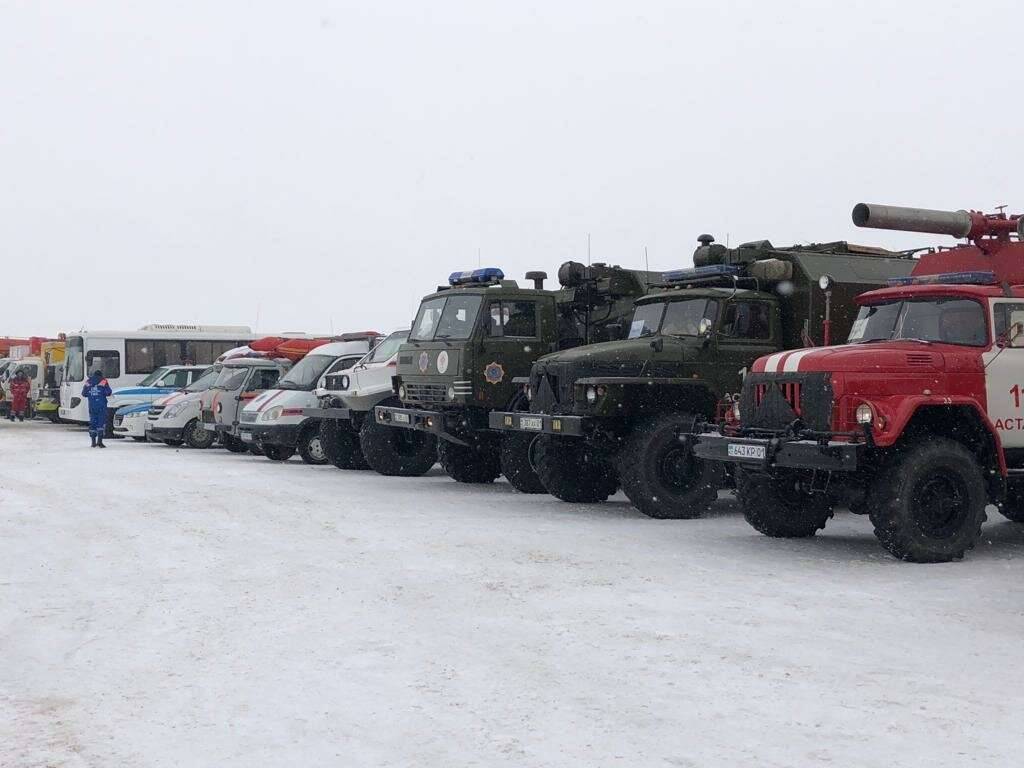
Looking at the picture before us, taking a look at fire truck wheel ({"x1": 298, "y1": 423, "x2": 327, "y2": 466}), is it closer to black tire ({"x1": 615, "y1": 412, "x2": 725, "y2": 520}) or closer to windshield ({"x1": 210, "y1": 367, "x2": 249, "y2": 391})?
windshield ({"x1": 210, "y1": 367, "x2": 249, "y2": 391})

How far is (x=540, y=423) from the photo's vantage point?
14.2m

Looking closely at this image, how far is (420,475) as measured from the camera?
1983cm

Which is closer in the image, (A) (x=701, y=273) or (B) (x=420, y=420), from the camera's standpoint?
(A) (x=701, y=273)

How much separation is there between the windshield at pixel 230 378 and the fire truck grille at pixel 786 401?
1587 centimetres

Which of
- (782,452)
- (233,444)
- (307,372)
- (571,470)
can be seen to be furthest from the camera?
(233,444)

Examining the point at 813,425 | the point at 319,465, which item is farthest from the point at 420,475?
the point at 813,425

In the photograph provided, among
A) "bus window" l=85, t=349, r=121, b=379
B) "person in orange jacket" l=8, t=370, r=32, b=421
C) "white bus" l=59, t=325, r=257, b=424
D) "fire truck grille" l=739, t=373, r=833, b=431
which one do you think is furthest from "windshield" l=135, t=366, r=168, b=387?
"fire truck grille" l=739, t=373, r=833, b=431

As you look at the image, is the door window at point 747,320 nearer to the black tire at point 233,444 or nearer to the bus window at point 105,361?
the black tire at point 233,444

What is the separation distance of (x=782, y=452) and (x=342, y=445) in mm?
11524

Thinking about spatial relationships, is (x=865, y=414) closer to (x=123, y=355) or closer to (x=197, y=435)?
(x=197, y=435)

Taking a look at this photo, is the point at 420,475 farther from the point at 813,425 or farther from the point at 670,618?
the point at 670,618

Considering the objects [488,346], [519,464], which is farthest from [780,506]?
[488,346]

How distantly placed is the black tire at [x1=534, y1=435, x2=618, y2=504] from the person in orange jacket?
29.5 metres

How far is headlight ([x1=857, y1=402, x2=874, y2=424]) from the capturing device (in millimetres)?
10227
